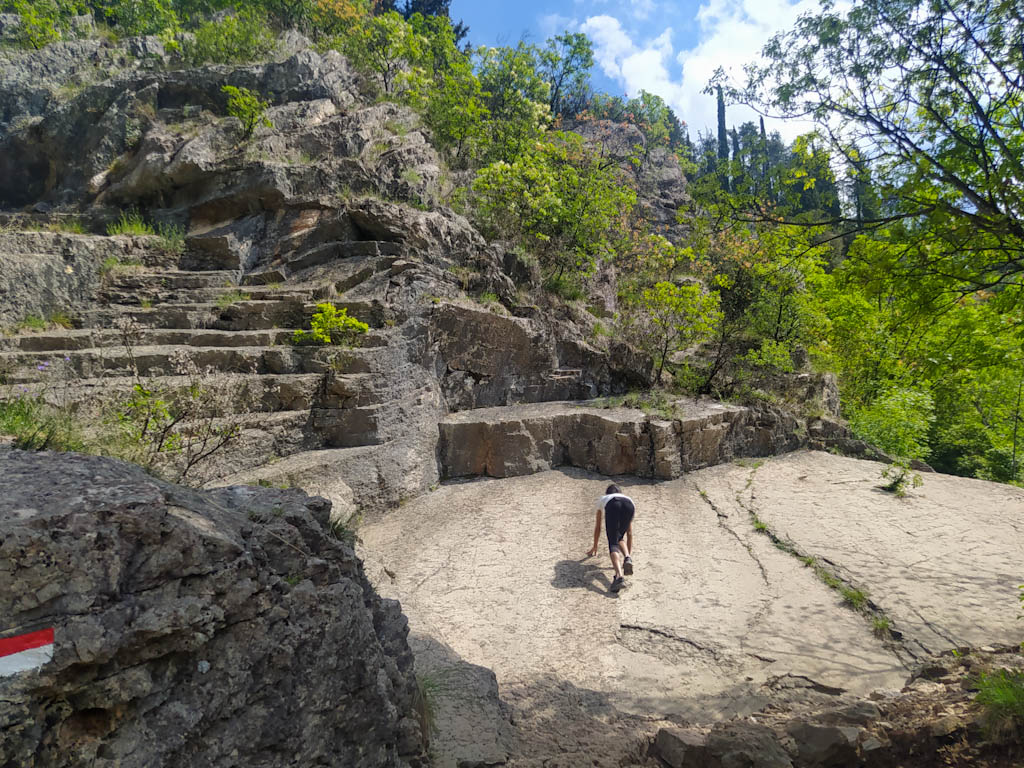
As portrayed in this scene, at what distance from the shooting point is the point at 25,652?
4.77 ft

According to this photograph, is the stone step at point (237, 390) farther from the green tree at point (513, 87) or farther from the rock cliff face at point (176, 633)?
the green tree at point (513, 87)

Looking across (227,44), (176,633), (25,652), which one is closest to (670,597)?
(176,633)

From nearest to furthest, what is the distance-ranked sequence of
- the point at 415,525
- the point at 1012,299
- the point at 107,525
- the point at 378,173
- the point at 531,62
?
the point at 107,525 → the point at 1012,299 → the point at 415,525 → the point at 378,173 → the point at 531,62

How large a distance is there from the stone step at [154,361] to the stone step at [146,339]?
244 millimetres

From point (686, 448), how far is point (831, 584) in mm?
3448

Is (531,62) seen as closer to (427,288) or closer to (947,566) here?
(427,288)

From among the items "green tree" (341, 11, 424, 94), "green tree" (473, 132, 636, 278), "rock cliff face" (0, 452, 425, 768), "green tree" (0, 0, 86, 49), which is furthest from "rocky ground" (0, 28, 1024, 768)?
"green tree" (341, 11, 424, 94)

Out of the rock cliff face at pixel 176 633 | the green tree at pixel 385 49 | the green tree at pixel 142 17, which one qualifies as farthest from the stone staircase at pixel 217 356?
the green tree at pixel 142 17

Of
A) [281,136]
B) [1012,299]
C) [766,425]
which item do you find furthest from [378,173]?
[1012,299]

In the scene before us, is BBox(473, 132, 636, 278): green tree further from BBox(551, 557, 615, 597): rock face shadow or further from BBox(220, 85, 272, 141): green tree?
BBox(551, 557, 615, 597): rock face shadow

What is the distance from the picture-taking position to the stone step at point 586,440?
8.23 metres

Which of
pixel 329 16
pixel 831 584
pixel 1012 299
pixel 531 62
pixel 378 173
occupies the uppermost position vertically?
pixel 329 16

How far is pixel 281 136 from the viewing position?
11.9m

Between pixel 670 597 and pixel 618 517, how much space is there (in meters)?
1.00
